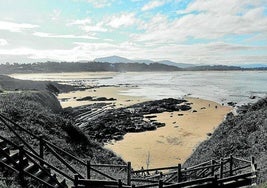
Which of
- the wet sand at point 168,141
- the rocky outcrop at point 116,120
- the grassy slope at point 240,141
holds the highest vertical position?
the grassy slope at point 240,141

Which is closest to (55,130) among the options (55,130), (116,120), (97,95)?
(55,130)

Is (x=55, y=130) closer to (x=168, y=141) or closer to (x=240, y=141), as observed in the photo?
(x=240, y=141)

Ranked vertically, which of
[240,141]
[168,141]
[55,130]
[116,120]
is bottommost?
[168,141]

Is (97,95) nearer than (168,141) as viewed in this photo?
No

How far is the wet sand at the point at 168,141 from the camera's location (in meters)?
29.5

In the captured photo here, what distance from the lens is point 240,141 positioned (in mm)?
22844

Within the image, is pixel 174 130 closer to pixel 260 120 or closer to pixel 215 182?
pixel 260 120

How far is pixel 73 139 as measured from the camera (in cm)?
2706

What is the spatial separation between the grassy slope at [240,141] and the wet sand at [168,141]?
13.3 ft

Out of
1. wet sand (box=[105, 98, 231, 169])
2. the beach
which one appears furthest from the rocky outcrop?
wet sand (box=[105, 98, 231, 169])

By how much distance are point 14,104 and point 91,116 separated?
2373 centimetres

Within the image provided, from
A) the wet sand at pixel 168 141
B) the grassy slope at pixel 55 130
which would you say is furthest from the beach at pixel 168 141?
the grassy slope at pixel 55 130

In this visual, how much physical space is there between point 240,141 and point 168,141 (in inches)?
536

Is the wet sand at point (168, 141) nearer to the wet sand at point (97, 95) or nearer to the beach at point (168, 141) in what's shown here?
the beach at point (168, 141)
